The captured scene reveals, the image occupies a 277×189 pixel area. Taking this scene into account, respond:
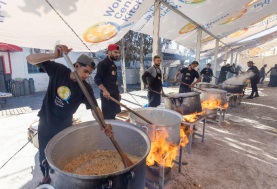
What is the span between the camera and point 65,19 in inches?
149

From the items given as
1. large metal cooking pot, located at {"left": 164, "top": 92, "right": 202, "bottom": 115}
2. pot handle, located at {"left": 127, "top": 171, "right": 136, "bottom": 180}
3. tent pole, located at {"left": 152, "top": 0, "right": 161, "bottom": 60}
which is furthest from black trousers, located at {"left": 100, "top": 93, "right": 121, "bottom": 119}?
pot handle, located at {"left": 127, "top": 171, "right": 136, "bottom": 180}

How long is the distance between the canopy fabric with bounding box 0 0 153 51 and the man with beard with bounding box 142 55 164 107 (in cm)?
138

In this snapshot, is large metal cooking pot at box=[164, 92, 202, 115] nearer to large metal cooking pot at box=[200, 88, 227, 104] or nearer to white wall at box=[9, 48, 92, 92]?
large metal cooking pot at box=[200, 88, 227, 104]

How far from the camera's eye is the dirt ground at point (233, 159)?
334 cm

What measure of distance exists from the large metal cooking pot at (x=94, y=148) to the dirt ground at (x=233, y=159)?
1.60 meters

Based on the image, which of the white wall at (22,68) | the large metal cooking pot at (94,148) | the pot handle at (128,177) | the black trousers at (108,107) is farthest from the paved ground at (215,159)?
the white wall at (22,68)

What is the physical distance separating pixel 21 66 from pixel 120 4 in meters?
11.6

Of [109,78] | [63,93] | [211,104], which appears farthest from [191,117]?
[63,93]

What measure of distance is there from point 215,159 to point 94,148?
3.13 metres

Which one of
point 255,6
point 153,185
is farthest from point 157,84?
point 255,6

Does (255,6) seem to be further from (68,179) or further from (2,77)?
(2,77)

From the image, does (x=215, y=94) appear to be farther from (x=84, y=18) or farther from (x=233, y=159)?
(x=84, y=18)

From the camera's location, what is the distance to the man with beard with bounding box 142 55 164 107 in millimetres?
4863

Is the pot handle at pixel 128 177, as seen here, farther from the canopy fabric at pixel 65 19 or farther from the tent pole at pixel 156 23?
the tent pole at pixel 156 23
